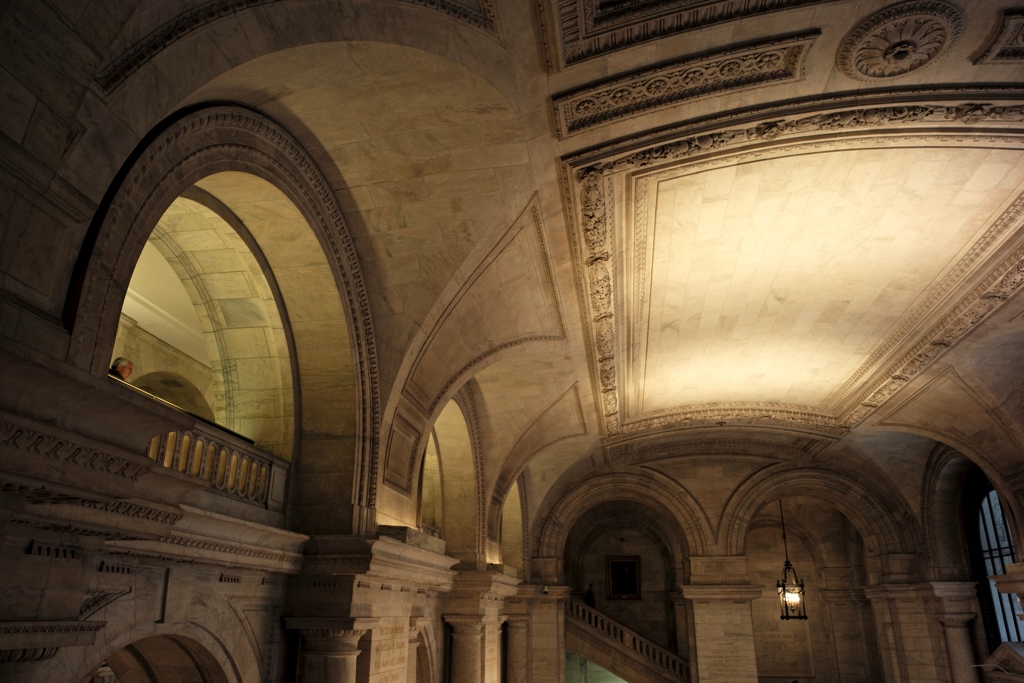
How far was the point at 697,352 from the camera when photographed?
11031 millimetres

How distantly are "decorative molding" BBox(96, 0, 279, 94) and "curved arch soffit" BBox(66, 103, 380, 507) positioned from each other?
529 millimetres

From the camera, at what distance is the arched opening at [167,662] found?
5.15m

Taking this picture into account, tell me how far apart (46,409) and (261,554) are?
9.93 ft

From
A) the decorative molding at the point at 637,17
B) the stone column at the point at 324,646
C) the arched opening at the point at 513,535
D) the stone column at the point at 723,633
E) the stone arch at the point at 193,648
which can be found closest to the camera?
the stone arch at the point at 193,648

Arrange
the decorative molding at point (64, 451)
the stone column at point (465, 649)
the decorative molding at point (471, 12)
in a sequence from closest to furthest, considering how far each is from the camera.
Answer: the decorative molding at point (64, 451) < the decorative molding at point (471, 12) < the stone column at point (465, 649)

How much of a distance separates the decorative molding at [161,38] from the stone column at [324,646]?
4.31 meters

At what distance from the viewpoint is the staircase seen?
16984 millimetres

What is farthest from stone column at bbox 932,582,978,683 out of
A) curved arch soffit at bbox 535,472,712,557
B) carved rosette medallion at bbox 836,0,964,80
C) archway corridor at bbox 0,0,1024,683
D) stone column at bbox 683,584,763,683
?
carved rosette medallion at bbox 836,0,964,80

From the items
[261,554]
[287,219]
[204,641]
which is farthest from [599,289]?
[204,641]

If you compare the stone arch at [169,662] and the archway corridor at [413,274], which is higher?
the archway corridor at [413,274]

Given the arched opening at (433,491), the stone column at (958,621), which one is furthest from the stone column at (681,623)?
the arched opening at (433,491)

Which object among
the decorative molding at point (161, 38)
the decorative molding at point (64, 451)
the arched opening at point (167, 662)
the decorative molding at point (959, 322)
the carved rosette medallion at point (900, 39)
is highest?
the carved rosette medallion at point (900, 39)

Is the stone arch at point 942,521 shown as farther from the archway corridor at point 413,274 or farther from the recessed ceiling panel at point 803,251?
the recessed ceiling panel at point 803,251

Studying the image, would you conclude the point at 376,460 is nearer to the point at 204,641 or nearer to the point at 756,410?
the point at 204,641
